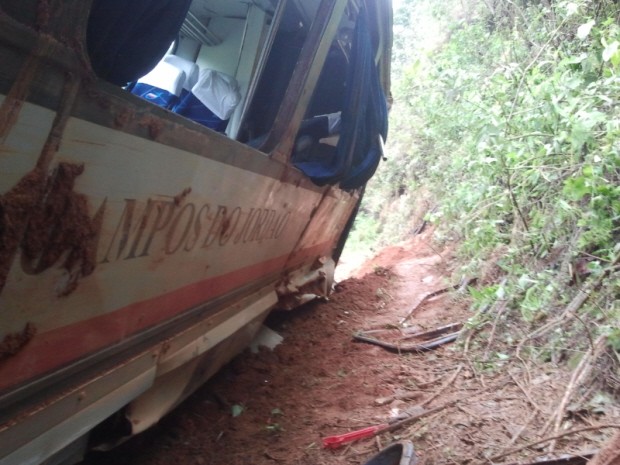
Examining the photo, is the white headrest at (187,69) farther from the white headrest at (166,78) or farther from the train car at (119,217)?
the train car at (119,217)

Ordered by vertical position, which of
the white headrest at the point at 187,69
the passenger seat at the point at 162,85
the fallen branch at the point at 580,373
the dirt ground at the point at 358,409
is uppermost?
the white headrest at the point at 187,69

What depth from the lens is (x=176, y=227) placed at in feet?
5.72

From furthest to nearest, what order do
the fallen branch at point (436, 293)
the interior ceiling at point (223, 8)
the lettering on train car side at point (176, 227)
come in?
the fallen branch at point (436, 293), the interior ceiling at point (223, 8), the lettering on train car side at point (176, 227)

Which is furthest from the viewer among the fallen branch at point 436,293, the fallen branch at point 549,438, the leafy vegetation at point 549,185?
the fallen branch at point 436,293

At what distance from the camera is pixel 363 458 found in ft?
8.66

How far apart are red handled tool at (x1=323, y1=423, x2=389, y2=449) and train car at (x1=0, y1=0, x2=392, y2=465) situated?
2.78 feet

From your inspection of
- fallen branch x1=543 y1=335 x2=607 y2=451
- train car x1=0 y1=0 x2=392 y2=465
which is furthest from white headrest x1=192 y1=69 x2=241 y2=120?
fallen branch x1=543 y1=335 x2=607 y2=451

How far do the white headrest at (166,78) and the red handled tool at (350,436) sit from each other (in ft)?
8.77

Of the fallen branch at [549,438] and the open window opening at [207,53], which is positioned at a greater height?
the open window opening at [207,53]

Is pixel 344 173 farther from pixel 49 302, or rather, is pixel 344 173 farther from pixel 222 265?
pixel 49 302

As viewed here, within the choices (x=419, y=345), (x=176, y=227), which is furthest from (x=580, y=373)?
(x=176, y=227)

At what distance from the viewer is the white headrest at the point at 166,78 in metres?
3.34

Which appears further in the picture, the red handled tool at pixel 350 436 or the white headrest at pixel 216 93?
the white headrest at pixel 216 93

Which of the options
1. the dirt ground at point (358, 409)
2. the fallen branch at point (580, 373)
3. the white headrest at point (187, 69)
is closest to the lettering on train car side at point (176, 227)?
the dirt ground at point (358, 409)
